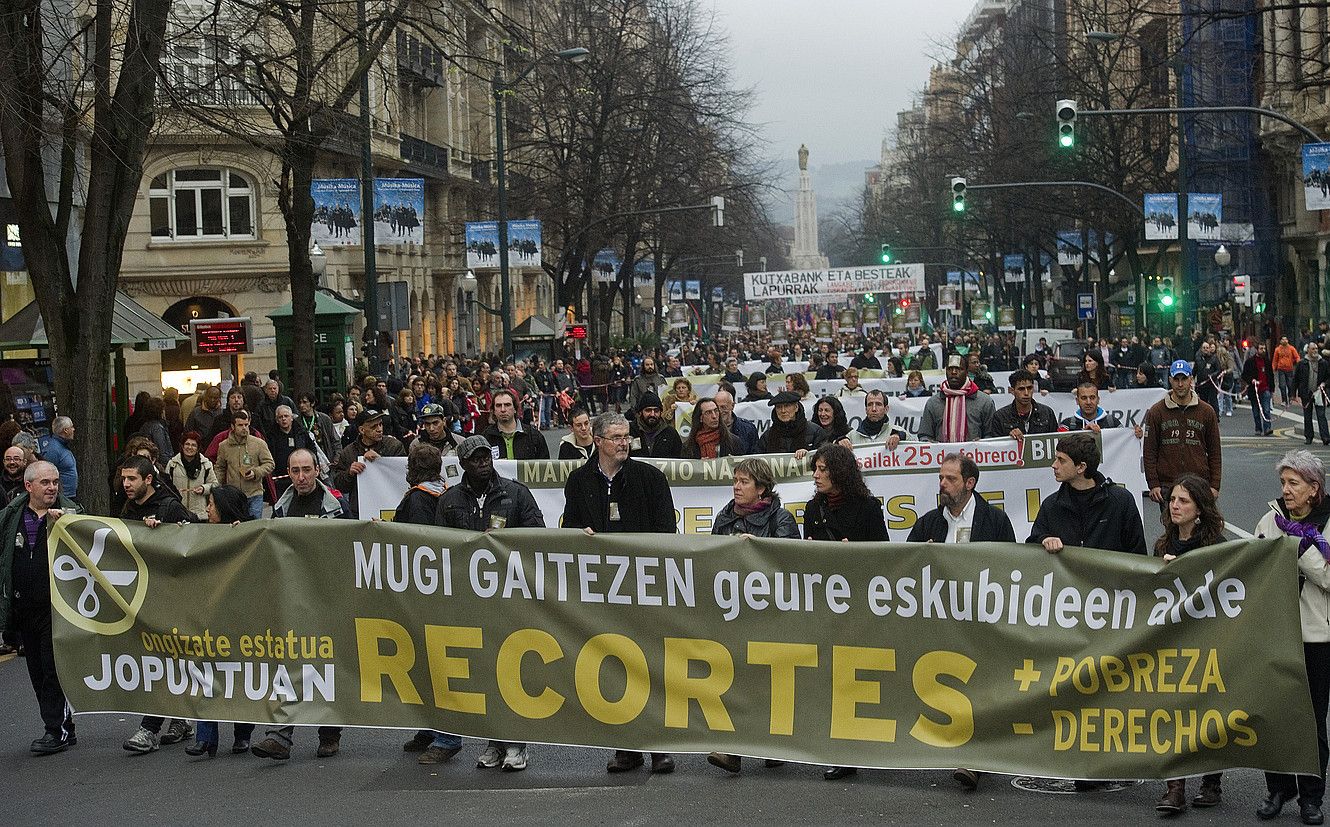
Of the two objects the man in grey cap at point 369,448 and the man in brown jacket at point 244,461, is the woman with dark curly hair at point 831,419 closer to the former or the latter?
the man in grey cap at point 369,448

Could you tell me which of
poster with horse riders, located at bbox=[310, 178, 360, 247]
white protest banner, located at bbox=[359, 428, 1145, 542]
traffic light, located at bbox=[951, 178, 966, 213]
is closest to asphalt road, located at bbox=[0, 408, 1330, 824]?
white protest banner, located at bbox=[359, 428, 1145, 542]

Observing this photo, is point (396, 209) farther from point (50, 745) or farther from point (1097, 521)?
point (1097, 521)

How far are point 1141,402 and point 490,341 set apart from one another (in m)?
51.5

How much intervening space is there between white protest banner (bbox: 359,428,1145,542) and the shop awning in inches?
303

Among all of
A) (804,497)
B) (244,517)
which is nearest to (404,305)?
(804,497)

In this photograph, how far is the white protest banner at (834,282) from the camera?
66312 mm

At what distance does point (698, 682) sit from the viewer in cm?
829

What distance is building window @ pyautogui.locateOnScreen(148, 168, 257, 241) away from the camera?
141 feet

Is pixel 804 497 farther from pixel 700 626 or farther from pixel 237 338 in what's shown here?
pixel 237 338

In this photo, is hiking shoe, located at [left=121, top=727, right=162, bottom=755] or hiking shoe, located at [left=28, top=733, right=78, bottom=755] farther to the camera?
hiking shoe, located at [left=28, top=733, right=78, bottom=755]

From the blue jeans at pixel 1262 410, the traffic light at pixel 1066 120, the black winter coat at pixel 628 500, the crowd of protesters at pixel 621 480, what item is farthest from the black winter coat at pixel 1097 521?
Answer: the blue jeans at pixel 1262 410

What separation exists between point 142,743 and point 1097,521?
16.3ft

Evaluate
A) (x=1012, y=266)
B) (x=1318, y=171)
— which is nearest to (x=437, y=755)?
(x=1318, y=171)

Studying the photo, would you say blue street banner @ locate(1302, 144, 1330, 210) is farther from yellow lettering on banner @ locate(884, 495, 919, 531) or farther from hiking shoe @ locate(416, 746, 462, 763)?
hiking shoe @ locate(416, 746, 462, 763)
